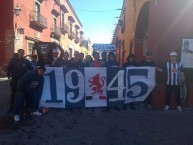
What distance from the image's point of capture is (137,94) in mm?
8789

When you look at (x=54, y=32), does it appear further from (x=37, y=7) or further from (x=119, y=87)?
(x=119, y=87)

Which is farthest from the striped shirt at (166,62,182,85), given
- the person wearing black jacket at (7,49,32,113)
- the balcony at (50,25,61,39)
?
the balcony at (50,25,61,39)

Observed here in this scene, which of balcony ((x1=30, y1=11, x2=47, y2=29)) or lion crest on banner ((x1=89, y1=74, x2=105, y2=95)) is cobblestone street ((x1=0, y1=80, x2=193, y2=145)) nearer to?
lion crest on banner ((x1=89, y1=74, x2=105, y2=95))

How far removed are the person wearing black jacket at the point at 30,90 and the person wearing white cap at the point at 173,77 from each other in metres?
3.39

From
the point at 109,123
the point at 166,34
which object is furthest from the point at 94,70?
the point at 166,34

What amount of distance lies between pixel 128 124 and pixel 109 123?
1.39ft

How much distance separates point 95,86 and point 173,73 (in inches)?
84.3

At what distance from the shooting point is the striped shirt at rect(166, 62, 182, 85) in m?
8.62

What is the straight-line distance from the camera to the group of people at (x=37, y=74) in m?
7.50

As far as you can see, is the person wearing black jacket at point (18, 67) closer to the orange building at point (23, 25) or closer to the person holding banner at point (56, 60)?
the person holding banner at point (56, 60)

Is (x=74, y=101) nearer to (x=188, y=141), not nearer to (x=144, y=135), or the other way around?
(x=144, y=135)

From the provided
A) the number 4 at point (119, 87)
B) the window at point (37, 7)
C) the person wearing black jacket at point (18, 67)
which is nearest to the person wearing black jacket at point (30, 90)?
the person wearing black jacket at point (18, 67)

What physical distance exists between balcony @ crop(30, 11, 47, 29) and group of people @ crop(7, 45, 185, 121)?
38.1 feet

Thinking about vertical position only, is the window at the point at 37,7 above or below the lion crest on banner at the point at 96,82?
above
